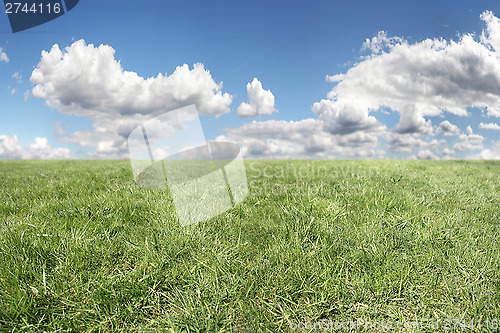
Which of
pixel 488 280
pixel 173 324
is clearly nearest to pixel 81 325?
pixel 173 324

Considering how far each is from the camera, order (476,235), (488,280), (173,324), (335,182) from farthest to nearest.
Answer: (335,182)
(476,235)
(488,280)
(173,324)

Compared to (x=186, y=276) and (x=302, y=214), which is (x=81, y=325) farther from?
(x=302, y=214)

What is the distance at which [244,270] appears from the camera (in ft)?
11.0

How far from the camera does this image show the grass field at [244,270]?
2.75 meters

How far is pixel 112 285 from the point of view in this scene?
3.00m

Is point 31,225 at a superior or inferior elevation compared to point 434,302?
superior

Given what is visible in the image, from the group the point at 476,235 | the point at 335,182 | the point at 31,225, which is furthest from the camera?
the point at 335,182

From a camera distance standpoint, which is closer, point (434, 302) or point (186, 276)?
point (434, 302)

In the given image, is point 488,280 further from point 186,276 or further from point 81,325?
point 81,325

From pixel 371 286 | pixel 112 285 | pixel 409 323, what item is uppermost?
pixel 112 285

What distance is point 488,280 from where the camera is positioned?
3203 millimetres

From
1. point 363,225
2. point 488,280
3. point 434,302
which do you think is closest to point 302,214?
point 363,225

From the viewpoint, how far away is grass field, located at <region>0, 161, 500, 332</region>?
275 cm

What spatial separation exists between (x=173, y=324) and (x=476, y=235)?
463cm
